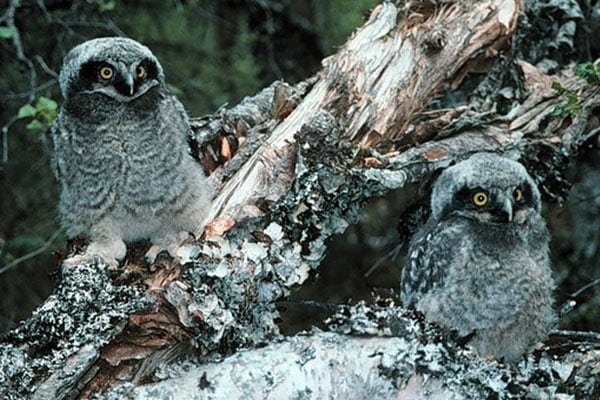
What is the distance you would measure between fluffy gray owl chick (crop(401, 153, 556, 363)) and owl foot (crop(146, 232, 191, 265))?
106 cm

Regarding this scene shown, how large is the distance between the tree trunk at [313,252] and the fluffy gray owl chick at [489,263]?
0.33 metres

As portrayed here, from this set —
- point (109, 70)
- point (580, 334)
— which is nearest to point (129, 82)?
point (109, 70)

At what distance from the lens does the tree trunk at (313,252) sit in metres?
2.91

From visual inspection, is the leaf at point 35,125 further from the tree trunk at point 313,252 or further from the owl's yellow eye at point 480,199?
the owl's yellow eye at point 480,199

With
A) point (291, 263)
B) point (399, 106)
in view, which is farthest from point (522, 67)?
point (291, 263)

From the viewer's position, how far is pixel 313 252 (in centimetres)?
382

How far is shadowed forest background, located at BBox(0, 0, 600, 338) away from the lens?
5184mm

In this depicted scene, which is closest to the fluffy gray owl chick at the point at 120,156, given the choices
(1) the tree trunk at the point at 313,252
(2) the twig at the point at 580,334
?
(1) the tree trunk at the point at 313,252

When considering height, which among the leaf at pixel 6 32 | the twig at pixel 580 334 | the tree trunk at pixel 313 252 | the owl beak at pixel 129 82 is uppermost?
the leaf at pixel 6 32

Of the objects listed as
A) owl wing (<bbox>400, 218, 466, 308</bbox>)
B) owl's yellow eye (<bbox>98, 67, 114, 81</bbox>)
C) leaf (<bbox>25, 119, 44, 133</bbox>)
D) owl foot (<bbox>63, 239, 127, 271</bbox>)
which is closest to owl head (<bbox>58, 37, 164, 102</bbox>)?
owl's yellow eye (<bbox>98, 67, 114, 81</bbox>)

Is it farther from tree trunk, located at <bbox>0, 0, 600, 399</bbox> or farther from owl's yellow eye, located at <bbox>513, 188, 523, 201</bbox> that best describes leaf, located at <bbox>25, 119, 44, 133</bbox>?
owl's yellow eye, located at <bbox>513, 188, 523, 201</bbox>

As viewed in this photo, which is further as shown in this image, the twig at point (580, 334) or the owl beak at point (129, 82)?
the owl beak at point (129, 82)

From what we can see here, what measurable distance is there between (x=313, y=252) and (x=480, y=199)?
2.58ft

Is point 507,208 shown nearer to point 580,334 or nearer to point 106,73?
point 580,334
